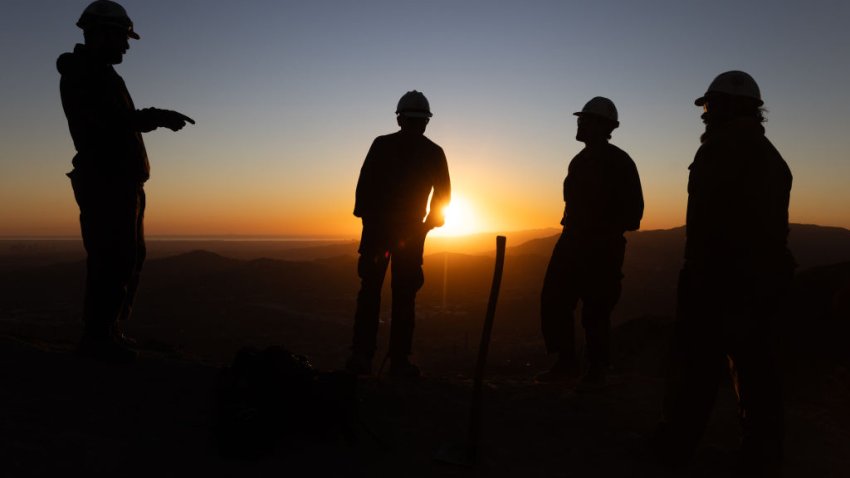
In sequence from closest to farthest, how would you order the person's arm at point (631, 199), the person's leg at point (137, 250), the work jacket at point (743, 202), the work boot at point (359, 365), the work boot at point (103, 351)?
the work jacket at point (743, 202) < the work boot at point (103, 351) < the person's leg at point (137, 250) < the work boot at point (359, 365) < the person's arm at point (631, 199)

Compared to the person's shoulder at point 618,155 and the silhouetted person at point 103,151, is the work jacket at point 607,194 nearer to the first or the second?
the person's shoulder at point 618,155

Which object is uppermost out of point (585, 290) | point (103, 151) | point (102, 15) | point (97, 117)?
point (102, 15)

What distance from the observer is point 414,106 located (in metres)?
5.96

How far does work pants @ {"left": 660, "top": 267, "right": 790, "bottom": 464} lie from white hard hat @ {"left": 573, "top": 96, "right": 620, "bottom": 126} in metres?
2.47

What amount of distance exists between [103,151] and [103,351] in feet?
5.18

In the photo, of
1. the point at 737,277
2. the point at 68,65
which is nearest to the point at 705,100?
the point at 737,277

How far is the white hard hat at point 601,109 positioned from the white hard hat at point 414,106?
161 cm

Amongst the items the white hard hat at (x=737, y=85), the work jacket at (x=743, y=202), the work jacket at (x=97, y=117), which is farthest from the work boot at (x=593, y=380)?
the work jacket at (x=97, y=117)

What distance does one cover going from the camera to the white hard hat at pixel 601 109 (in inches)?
231

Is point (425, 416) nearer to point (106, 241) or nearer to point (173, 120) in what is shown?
point (106, 241)

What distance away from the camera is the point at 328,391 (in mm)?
3889

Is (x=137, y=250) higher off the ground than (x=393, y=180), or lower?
lower

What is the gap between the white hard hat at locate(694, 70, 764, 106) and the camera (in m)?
3.78

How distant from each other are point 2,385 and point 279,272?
185 ft
